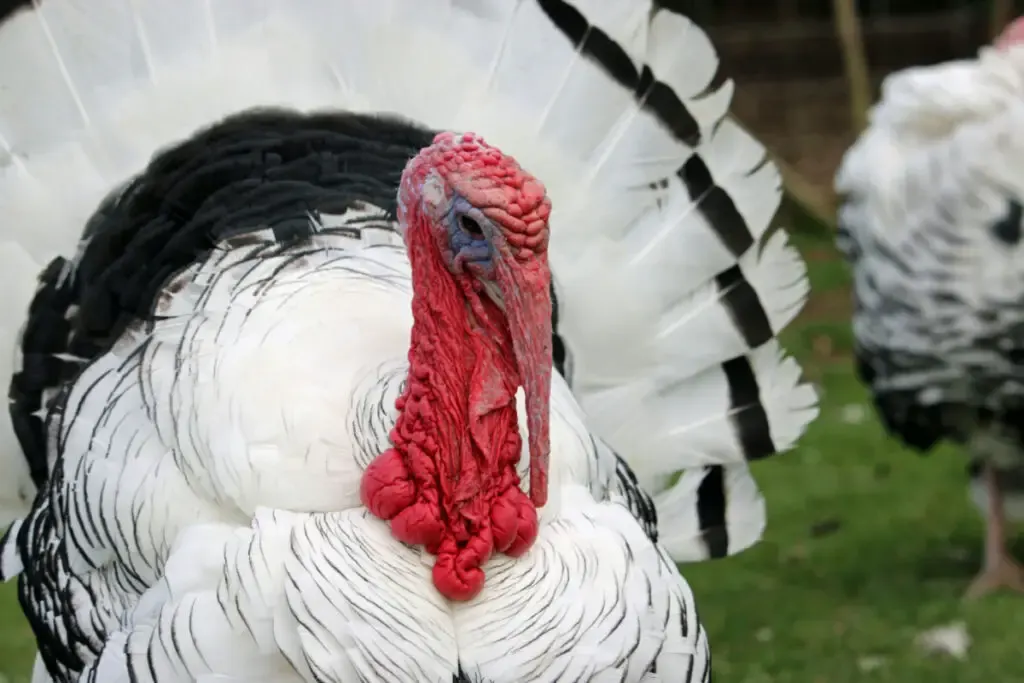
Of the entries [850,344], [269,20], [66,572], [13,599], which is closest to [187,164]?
[269,20]

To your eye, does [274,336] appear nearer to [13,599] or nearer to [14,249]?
[14,249]

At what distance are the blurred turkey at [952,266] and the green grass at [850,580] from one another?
28 centimetres

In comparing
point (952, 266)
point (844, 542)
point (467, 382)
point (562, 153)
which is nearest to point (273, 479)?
point (467, 382)

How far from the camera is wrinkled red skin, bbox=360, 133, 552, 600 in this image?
1.92 meters

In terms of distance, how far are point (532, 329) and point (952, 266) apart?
101 inches

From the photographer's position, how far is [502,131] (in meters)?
2.87

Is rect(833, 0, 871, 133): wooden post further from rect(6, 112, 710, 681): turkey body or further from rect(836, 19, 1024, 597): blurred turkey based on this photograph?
rect(6, 112, 710, 681): turkey body

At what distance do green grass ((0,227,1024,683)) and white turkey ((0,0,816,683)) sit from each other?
3.43 feet

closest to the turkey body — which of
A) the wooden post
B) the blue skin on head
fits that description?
the blue skin on head

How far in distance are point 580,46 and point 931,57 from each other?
718cm

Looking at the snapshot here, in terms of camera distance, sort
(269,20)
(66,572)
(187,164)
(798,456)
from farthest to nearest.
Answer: (798,456)
(269,20)
(187,164)
(66,572)

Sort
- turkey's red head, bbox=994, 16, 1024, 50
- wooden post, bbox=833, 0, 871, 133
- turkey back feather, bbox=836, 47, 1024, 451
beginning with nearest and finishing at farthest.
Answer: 1. turkey back feather, bbox=836, 47, 1024, 451
2. turkey's red head, bbox=994, 16, 1024, 50
3. wooden post, bbox=833, 0, 871, 133

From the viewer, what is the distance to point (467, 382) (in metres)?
2.04

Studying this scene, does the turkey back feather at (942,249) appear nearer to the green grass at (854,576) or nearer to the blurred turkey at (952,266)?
the blurred turkey at (952,266)
